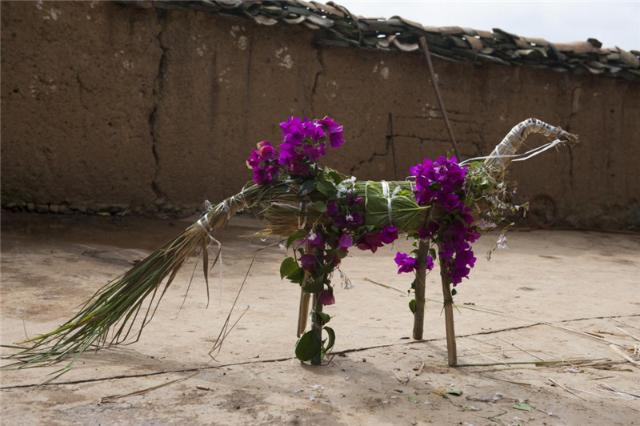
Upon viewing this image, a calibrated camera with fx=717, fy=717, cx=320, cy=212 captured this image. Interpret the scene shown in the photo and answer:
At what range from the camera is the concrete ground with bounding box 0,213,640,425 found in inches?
84.6

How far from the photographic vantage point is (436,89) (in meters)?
6.86

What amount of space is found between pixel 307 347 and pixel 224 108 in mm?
3833

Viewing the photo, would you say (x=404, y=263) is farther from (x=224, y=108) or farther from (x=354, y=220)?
(x=224, y=108)

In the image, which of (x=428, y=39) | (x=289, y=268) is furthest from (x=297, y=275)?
(x=428, y=39)

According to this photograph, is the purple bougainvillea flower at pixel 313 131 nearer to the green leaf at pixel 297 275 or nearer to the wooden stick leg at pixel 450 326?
the green leaf at pixel 297 275

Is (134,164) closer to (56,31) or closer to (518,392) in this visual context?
(56,31)

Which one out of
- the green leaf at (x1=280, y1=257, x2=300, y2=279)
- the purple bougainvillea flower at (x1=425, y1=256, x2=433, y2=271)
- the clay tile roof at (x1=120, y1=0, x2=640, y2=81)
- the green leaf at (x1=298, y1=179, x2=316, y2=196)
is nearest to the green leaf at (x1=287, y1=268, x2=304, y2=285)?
the green leaf at (x1=280, y1=257, x2=300, y2=279)

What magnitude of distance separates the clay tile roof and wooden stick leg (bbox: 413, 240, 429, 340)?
3518mm

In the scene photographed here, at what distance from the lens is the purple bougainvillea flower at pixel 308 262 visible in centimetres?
250

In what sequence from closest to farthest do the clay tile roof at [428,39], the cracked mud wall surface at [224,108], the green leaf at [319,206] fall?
the green leaf at [319,206]
the cracked mud wall surface at [224,108]
the clay tile roof at [428,39]

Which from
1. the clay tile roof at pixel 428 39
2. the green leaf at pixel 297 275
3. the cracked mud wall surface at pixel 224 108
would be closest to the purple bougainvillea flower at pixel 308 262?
the green leaf at pixel 297 275

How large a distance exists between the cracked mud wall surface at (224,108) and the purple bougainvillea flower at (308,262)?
11.4ft

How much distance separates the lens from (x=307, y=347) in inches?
99.4

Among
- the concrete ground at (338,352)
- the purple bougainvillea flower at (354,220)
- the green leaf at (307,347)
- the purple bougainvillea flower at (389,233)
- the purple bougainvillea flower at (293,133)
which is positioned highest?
the purple bougainvillea flower at (293,133)
